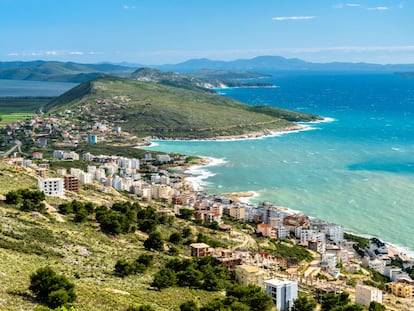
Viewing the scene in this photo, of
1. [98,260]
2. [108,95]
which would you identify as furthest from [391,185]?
[108,95]


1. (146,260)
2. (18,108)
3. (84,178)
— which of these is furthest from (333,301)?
(18,108)

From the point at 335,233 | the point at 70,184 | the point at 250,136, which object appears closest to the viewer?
the point at 335,233

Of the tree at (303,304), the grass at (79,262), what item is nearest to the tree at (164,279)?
the grass at (79,262)

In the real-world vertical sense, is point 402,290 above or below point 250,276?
below

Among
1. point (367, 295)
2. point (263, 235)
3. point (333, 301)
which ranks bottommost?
point (263, 235)

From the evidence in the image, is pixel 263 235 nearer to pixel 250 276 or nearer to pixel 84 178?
pixel 250 276
